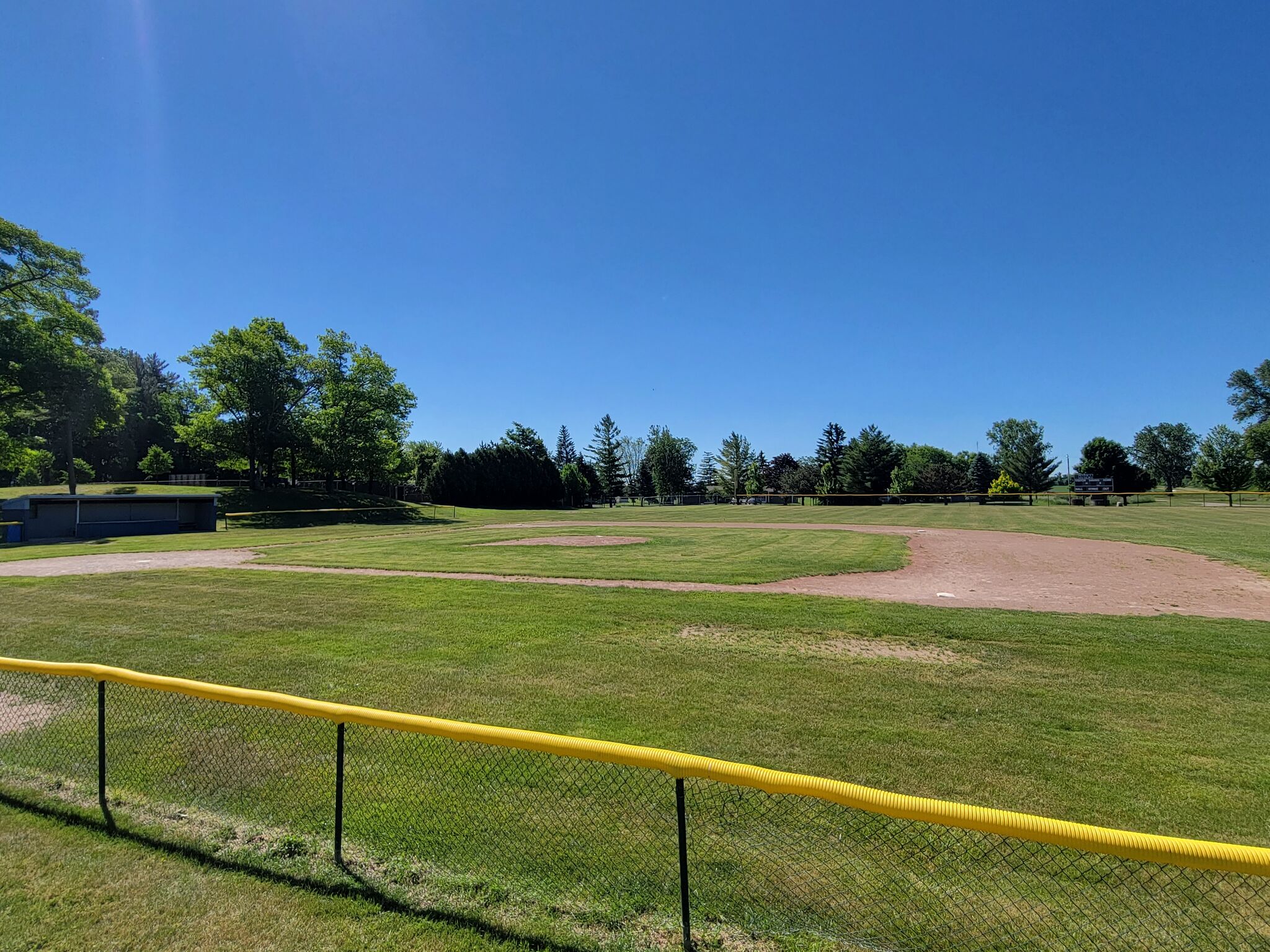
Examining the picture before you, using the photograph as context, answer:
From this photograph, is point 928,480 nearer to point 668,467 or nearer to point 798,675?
point 668,467

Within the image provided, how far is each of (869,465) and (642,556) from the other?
6888 cm

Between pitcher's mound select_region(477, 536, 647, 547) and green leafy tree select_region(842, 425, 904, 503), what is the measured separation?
60184 millimetres

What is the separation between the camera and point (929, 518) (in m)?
44.0

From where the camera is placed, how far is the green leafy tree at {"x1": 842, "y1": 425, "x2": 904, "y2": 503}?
82500 mm

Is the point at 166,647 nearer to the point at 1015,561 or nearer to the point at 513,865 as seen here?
the point at 513,865

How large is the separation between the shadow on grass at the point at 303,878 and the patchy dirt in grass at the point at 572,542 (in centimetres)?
1937

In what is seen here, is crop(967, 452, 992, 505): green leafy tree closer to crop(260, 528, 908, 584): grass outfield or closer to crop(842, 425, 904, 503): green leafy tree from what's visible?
crop(842, 425, 904, 503): green leafy tree

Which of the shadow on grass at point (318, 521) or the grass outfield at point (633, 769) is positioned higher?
the shadow on grass at point (318, 521)

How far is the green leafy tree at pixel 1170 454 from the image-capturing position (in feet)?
379

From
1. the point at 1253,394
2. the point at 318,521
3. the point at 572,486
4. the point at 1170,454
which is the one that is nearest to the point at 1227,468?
the point at 1253,394

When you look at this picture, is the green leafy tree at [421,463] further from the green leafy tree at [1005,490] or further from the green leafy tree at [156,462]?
the green leafy tree at [1005,490]

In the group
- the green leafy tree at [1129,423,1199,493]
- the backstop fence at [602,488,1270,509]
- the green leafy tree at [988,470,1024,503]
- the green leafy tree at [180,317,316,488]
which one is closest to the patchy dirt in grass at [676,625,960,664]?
the green leafy tree at [180,317,316,488]

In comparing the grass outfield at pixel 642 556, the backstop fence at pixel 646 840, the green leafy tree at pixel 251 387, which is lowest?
the backstop fence at pixel 646 840

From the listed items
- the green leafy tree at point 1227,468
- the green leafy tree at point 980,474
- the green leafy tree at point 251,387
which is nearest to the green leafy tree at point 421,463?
the green leafy tree at point 251,387
